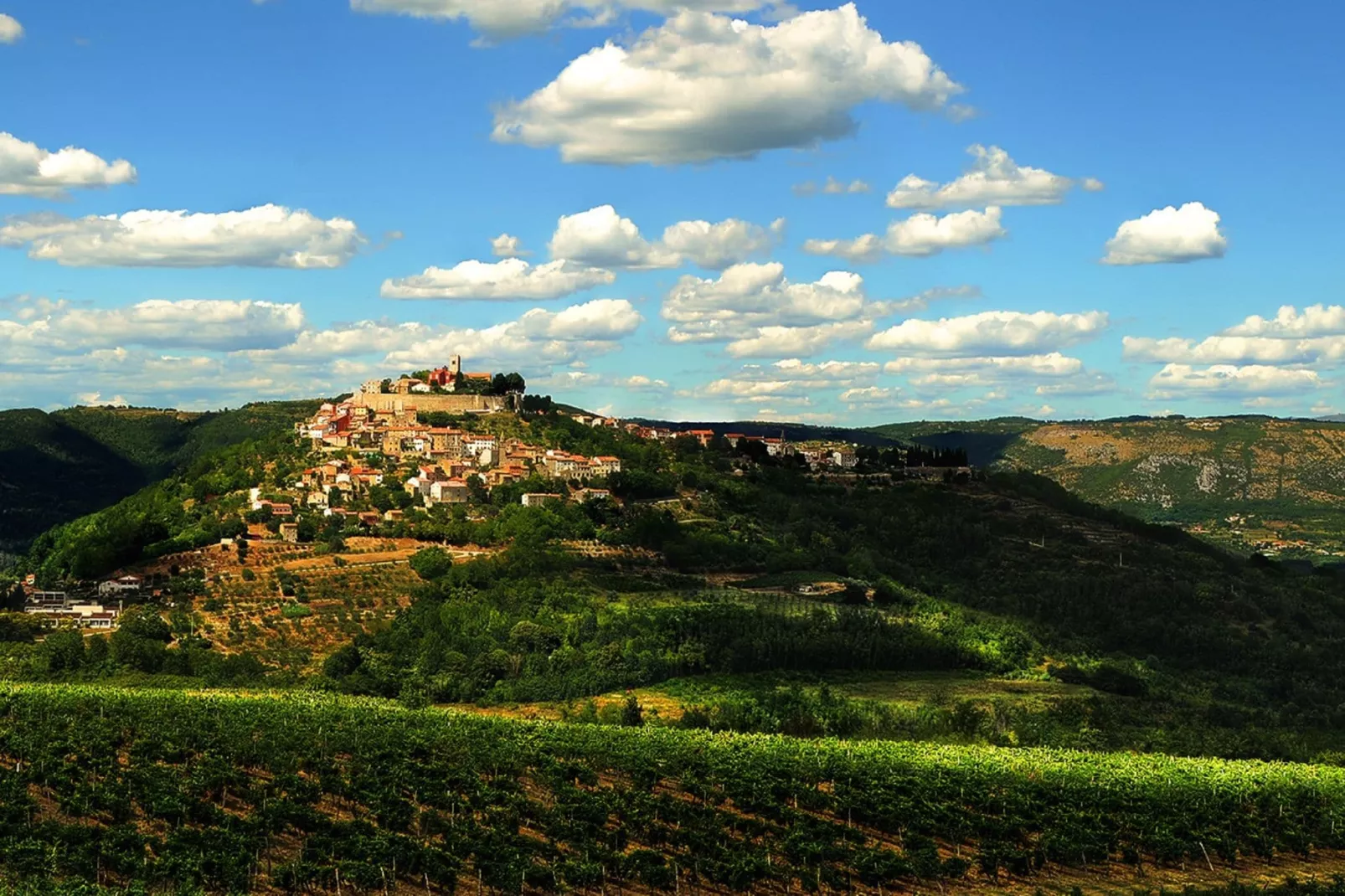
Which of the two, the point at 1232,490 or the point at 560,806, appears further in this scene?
the point at 1232,490

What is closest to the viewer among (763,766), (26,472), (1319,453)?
(763,766)

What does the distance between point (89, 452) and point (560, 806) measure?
152606mm

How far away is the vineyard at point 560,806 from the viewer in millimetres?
35969

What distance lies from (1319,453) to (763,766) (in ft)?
573

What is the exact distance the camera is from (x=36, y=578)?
3162 inches

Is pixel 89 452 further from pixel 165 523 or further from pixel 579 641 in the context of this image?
pixel 579 641

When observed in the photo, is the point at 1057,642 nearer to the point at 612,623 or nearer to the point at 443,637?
the point at 612,623

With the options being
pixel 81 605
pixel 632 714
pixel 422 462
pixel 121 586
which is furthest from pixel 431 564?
pixel 632 714

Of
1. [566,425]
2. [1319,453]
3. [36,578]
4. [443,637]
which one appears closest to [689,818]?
[443,637]

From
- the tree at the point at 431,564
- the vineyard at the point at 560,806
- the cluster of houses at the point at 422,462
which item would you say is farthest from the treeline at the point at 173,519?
the vineyard at the point at 560,806

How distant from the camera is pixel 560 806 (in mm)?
41219

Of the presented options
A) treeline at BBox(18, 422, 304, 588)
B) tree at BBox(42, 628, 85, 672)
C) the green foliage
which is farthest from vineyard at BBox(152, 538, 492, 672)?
tree at BBox(42, 628, 85, 672)

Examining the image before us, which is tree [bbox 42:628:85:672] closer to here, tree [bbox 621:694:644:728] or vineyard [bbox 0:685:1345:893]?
vineyard [bbox 0:685:1345:893]

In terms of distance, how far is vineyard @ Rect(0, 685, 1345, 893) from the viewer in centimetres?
3597
